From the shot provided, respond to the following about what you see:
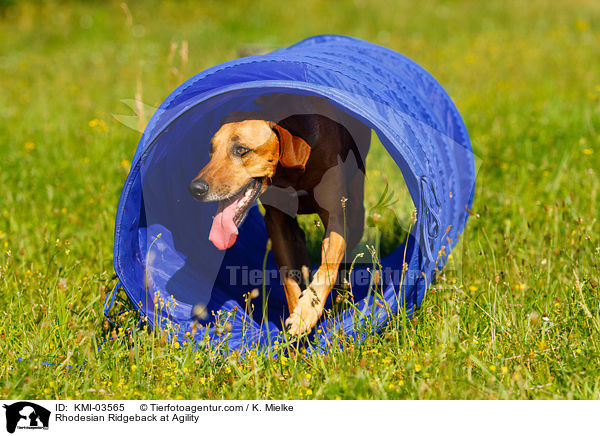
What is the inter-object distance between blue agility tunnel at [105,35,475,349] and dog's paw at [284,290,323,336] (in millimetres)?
100

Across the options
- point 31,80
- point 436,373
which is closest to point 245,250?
point 436,373

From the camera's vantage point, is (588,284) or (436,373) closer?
(436,373)

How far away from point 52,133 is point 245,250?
313 cm

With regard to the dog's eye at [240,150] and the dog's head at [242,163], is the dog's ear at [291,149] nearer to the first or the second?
the dog's head at [242,163]

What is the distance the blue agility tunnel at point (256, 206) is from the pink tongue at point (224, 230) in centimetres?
31

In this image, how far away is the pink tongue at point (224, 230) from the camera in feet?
8.82

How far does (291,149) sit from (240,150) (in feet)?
0.79

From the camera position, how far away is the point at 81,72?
A: 30.6 ft

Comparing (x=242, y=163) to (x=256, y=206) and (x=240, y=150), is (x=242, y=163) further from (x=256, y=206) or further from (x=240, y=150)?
(x=256, y=206)

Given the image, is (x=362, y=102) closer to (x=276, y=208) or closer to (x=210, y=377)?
(x=276, y=208)

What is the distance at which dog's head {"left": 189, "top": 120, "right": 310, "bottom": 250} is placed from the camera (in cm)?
267
